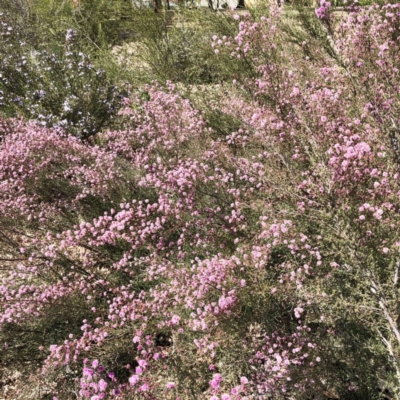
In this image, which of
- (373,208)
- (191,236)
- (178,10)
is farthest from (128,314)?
(178,10)

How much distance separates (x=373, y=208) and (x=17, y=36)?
352 inches

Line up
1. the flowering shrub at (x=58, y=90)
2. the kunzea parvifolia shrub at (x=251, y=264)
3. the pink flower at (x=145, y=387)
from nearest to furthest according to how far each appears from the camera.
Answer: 1. the pink flower at (x=145, y=387)
2. the kunzea parvifolia shrub at (x=251, y=264)
3. the flowering shrub at (x=58, y=90)

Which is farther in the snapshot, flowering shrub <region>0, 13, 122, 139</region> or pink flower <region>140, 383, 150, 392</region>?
flowering shrub <region>0, 13, 122, 139</region>

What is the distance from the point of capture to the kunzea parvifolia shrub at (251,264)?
99.6 inches

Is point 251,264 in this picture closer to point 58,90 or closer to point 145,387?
point 145,387

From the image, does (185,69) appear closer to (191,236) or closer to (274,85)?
A: (274,85)

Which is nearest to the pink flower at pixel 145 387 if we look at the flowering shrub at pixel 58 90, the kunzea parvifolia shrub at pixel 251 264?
the kunzea parvifolia shrub at pixel 251 264

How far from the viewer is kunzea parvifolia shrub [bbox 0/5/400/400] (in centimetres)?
253

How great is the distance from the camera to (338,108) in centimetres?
342

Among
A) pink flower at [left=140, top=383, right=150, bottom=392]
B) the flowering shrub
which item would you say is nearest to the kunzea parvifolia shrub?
pink flower at [left=140, top=383, right=150, bottom=392]

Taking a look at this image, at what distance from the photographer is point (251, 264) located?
303cm

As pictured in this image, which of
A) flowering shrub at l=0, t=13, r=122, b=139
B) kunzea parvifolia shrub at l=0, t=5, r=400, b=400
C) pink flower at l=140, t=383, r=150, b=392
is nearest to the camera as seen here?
pink flower at l=140, t=383, r=150, b=392

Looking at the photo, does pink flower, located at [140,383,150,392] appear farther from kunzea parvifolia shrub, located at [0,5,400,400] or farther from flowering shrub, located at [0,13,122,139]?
flowering shrub, located at [0,13,122,139]

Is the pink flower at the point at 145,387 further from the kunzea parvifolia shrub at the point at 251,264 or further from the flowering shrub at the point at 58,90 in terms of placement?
the flowering shrub at the point at 58,90
